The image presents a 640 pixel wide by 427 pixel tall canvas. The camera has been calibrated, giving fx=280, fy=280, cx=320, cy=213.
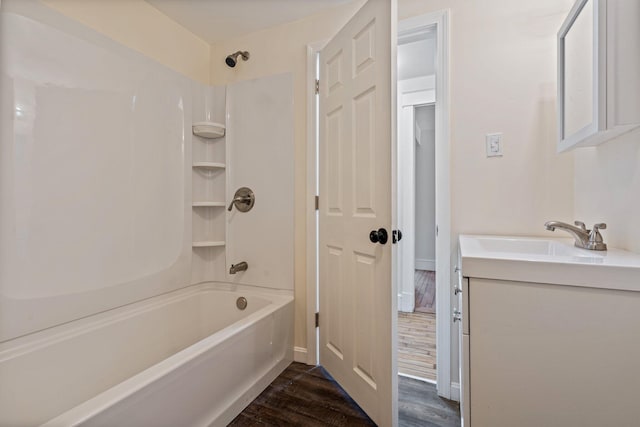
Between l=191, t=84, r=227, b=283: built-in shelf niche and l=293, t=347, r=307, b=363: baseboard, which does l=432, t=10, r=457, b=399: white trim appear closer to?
l=293, t=347, r=307, b=363: baseboard

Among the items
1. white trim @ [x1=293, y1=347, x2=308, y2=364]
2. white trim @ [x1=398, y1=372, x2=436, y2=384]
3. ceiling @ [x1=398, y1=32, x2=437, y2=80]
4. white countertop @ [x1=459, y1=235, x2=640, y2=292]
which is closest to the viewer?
white countertop @ [x1=459, y1=235, x2=640, y2=292]

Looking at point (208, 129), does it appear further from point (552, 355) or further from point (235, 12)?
point (552, 355)

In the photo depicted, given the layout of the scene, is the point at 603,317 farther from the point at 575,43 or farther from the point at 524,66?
the point at 524,66

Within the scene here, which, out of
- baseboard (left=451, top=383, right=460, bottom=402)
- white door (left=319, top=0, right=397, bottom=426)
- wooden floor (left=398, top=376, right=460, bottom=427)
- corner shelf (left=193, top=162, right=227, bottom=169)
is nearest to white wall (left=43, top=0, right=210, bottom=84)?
corner shelf (left=193, top=162, right=227, bottom=169)

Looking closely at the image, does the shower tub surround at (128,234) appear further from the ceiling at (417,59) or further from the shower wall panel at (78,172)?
the ceiling at (417,59)

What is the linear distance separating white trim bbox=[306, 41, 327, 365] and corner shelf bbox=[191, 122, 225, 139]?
27.0 inches

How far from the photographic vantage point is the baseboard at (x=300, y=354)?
193 centimetres

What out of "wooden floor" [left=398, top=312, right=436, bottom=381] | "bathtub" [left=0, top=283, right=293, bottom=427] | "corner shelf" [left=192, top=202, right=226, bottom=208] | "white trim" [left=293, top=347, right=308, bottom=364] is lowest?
"wooden floor" [left=398, top=312, right=436, bottom=381]

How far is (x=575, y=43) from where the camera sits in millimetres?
1144

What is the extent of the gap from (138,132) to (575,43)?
86.3 inches

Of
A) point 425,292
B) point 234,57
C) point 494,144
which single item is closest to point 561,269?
point 494,144

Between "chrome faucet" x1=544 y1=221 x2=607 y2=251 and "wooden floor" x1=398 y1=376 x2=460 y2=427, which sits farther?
"wooden floor" x1=398 y1=376 x2=460 y2=427

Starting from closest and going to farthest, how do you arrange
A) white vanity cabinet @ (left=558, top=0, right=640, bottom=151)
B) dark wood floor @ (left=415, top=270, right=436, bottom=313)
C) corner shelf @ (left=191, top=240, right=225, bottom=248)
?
1. white vanity cabinet @ (left=558, top=0, right=640, bottom=151)
2. corner shelf @ (left=191, top=240, right=225, bottom=248)
3. dark wood floor @ (left=415, top=270, right=436, bottom=313)

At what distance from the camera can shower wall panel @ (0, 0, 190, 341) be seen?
118 cm
